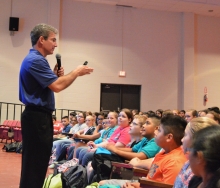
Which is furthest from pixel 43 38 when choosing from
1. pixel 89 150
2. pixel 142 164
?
pixel 89 150

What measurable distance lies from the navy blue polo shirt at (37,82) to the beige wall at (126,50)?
23.4ft

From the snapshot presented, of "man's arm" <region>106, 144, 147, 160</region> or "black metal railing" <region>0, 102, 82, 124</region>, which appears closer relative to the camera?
"man's arm" <region>106, 144, 147, 160</region>

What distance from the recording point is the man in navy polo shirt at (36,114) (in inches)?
72.7

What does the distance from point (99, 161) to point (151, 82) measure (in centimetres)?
686

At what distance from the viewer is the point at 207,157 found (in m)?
1.03

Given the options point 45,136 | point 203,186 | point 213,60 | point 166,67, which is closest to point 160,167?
point 45,136

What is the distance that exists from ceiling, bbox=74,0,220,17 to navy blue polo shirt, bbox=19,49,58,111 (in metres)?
7.80

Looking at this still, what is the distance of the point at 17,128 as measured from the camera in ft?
24.4

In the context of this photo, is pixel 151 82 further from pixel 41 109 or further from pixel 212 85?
pixel 41 109

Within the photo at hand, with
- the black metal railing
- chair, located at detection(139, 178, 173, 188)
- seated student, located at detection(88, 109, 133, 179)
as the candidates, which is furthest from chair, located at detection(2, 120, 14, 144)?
chair, located at detection(139, 178, 173, 188)

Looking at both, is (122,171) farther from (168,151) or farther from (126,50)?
(126,50)

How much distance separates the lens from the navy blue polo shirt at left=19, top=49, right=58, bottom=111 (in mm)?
1856

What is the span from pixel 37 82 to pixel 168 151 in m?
1.03

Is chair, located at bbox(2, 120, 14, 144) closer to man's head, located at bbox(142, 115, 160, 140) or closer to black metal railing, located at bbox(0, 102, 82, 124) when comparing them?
black metal railing, located at bbox(0, 102, 82, 124)
